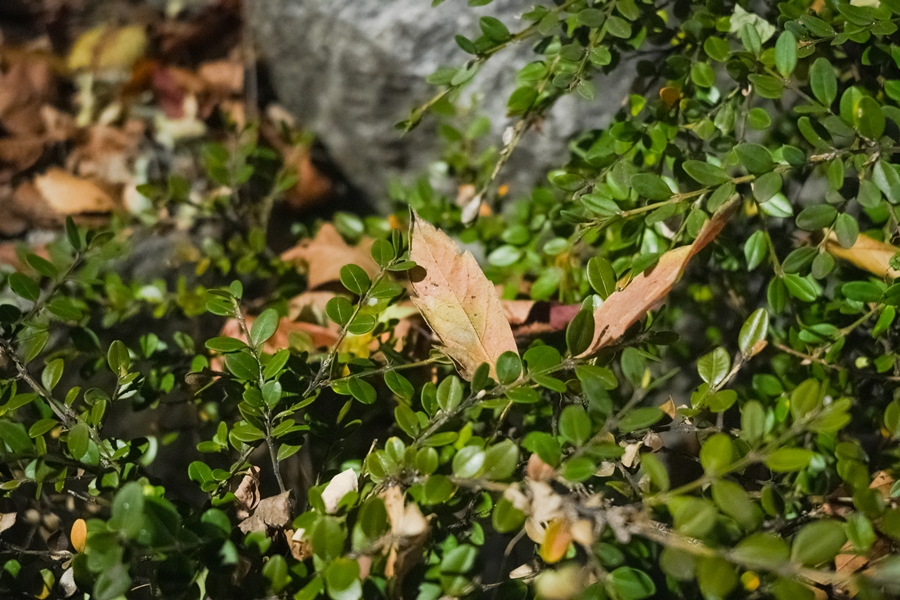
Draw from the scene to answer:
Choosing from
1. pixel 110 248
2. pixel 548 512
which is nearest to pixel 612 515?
pixel 548 512

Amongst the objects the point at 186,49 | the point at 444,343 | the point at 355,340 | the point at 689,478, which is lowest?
the point at 689,478

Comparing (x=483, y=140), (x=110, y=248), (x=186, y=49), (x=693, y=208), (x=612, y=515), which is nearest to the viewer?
(x=612, y=515)

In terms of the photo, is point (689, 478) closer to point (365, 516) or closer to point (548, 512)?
point (548, 512)

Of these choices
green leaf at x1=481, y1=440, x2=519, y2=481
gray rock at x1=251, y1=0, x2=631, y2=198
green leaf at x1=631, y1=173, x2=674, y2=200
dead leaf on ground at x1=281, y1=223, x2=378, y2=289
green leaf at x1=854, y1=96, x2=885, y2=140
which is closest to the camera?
green leaf at x1=481, y1=440, x2=519, y2=481

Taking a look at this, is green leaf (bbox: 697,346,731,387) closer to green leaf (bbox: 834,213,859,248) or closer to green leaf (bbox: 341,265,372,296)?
green leaf (bbox: 834,213,859,248)

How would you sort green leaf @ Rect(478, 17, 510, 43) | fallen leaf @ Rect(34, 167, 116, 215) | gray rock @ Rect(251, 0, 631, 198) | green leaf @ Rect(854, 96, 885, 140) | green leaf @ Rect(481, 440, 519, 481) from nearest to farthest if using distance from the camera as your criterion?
green leaf @ Rect(481, 440, 519, 481), green leaf @ Rect(854, 96, 885, 140), green leaf @ Rect(478, 17, 510, 43), gray rock @ Rect(251, 0, 631, 198), fallen leaf @ Rect(34, 167, 116, 215)

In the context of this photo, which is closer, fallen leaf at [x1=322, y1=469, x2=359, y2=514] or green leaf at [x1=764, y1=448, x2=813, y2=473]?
green leaf at [x1=764, y1=448, x2=813, y2=473]

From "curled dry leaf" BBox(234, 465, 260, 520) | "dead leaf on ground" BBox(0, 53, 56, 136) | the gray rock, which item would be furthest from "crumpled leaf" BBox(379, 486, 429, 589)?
"dead leaf on ground" BBox(0, 53, 56, 136)

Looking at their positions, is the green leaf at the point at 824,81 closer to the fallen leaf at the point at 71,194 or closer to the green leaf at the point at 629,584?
the green leaf at the point at 629,584
